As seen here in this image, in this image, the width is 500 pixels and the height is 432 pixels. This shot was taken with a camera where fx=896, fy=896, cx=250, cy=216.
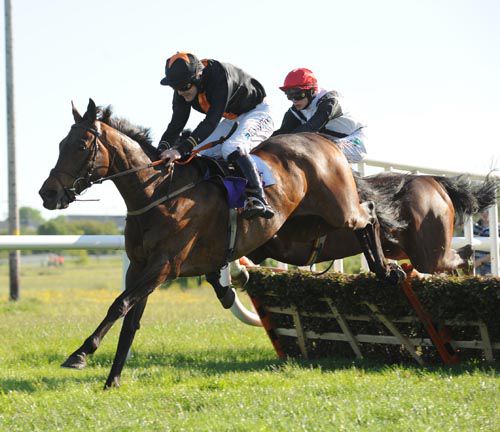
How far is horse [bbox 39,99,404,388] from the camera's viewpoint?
20.1 feet

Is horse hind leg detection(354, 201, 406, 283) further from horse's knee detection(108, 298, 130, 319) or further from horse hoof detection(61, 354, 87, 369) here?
horse hoof detection(61, 354, 87, 369)

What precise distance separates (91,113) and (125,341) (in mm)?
A: 1637

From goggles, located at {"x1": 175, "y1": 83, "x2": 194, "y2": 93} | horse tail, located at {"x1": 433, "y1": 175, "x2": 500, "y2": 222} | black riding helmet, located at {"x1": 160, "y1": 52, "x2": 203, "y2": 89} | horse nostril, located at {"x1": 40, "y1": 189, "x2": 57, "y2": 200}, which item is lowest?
horse tail, located at {"x1": 433, "y1": 175, "x2": 500, "y2": 222}

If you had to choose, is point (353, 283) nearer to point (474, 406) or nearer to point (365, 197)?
point (365, 197)

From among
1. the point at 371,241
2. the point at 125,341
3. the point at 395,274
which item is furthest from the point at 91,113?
the point at 371,241

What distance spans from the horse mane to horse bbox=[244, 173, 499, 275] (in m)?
1.64

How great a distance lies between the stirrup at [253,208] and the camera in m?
6.59

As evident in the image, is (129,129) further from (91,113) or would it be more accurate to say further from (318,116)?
(318,116)

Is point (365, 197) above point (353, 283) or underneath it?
above

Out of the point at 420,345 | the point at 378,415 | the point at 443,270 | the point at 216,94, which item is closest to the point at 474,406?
the point at 378,415

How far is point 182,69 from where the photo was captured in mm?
6578

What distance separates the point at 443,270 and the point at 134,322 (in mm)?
3541

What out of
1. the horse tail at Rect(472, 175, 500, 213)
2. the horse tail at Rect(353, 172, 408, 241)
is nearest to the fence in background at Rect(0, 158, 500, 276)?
the horse tail at Rect(472, 175, 500, 213)

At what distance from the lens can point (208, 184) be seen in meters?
6.71
